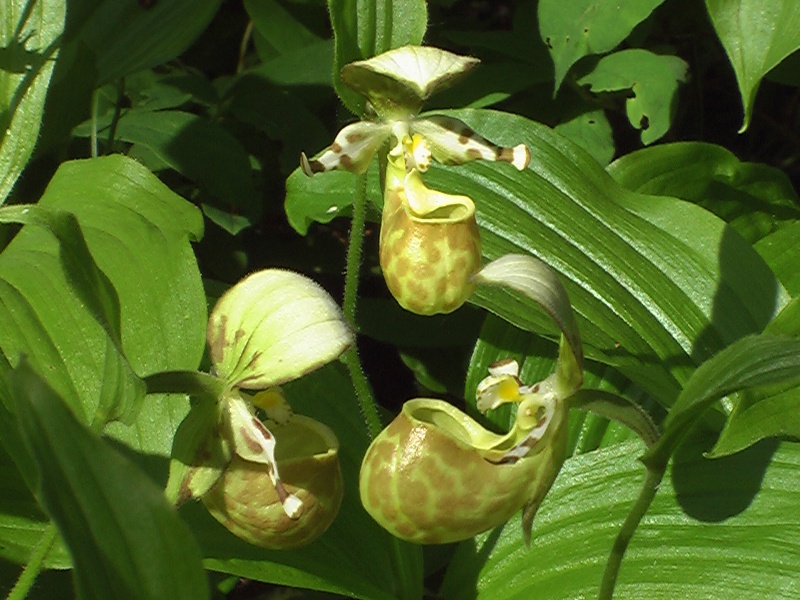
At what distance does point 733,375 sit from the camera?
2.76 ft

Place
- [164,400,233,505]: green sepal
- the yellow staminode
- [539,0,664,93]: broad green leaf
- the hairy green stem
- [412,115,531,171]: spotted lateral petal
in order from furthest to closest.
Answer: [539,0,664,93]: broad green leaf → [412,115,531,171]: spotted lateral petal → the yellow staminode → [164,400,233,505]: green sepal → the hairy green stem

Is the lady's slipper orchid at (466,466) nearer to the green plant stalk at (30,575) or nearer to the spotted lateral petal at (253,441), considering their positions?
the spotted lateral petal at (253,441)

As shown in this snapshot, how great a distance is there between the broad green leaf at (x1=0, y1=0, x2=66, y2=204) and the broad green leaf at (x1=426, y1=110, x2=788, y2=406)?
2.31 ft

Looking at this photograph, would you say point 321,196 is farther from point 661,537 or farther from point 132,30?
point 661,537

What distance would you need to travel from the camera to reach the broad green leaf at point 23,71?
5.32ft

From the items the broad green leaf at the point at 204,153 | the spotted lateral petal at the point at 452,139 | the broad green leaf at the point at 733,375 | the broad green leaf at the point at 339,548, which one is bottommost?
the broad green leaf at the point at 339,548

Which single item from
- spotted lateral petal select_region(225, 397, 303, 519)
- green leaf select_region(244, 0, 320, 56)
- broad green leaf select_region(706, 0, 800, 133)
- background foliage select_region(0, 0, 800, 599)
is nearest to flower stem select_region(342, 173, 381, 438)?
background foliage select_region(0, 0, 800, 599)

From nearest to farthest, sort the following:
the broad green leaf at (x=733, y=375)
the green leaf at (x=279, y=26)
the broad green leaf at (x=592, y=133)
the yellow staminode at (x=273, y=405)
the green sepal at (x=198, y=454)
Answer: the broad green leaf at (x=733, y=375) < the green sepal at (x=198, y=454) < the yellow staminode at (x=273, y=405) < the broad green leaf at (x=592, y=133) < the green leaf at (x=279, y=26)

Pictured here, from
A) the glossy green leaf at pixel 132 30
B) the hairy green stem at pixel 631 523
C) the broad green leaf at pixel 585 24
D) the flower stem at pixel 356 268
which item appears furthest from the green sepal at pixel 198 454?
the glossy green leaf at pixel 132 30

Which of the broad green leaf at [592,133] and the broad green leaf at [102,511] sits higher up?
the broad green leaf at [592,133]

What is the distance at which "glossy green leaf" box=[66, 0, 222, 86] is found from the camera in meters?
1.85

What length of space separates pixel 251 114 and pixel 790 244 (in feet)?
3.55

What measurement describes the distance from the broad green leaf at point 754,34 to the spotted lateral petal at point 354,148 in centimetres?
50

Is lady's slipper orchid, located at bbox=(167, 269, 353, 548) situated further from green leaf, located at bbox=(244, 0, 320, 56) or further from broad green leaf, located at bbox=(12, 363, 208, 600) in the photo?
green leaf, located at bbox=(244, 0, 320, 56)
